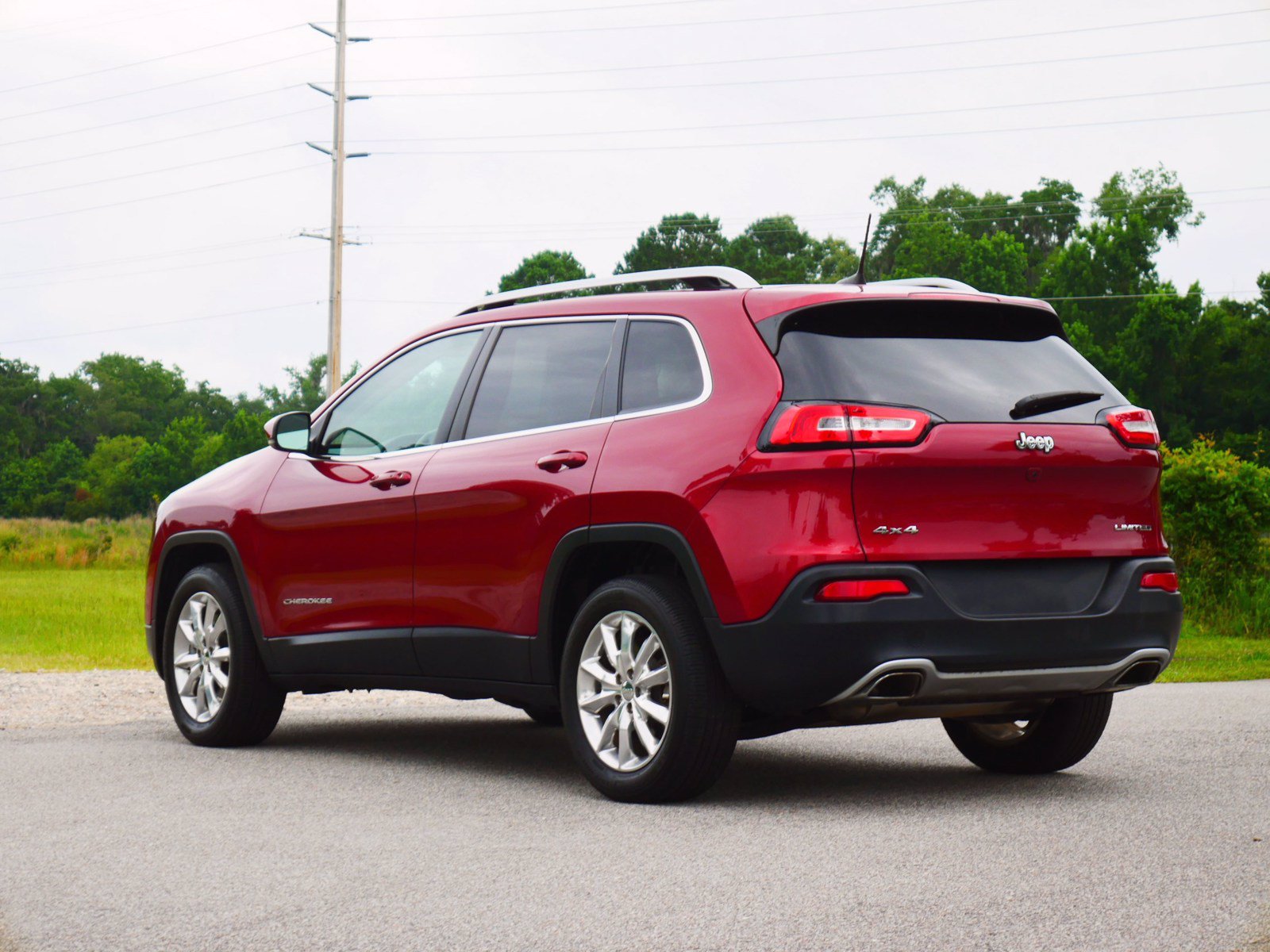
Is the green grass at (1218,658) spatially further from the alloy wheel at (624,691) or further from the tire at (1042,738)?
the alloy wheel at (624,691)

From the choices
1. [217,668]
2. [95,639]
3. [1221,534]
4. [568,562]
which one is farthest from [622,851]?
[1221,534]

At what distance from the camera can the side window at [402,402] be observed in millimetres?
7520

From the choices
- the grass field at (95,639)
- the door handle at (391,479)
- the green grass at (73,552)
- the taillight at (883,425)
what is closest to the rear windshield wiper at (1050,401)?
the taillight at (883,425)

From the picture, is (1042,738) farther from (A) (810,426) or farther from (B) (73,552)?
(B) (73,552)

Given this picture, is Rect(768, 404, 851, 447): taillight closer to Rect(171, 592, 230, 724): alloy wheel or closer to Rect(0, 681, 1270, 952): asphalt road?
Rect(0, 681, 1270, 952): asphalt road

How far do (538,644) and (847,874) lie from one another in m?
2.04

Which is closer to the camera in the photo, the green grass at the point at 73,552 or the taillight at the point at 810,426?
the taillight at the point at 810,426

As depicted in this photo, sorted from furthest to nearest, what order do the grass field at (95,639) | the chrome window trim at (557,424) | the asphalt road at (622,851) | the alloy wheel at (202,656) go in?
the grass field at (95,639) → the alloy wheel at (202,656) → the chrome window trim at (557,424) → the asphalt road at (622,851)

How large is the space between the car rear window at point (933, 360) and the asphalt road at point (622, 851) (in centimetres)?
147

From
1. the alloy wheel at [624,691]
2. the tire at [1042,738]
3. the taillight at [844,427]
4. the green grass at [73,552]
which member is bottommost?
the green grass at [73,552]

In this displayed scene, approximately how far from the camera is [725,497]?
5.93 meters

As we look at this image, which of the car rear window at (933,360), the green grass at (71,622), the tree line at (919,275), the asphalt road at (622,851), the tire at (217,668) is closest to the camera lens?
the asphalt road at (622,851)

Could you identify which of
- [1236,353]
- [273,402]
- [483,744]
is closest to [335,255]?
[483,744]

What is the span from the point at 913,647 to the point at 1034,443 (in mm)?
881
